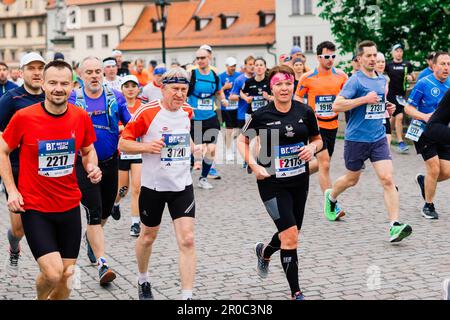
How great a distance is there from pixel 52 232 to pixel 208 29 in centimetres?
8057

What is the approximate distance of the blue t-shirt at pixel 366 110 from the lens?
9.28 meters

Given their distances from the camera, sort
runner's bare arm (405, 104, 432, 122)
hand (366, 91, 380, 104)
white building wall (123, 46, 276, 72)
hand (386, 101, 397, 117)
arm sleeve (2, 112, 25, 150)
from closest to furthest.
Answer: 1. arm sleeve (2, 112, 25, 150)
2. hand (366, 91, 380, 104)
3. hand (386, 101, 397, 117)
4. runner's bare arm (405, 104, 432, 122)
5. white building wall (123, 46, 276, 72)

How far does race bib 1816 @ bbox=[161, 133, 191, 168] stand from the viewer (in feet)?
21.5

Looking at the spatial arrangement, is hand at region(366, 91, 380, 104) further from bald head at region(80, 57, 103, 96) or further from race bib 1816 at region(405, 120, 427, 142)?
bald head at region(80, 57, 103, 96)

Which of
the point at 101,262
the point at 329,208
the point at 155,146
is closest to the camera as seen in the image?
Result: the point at 155,146

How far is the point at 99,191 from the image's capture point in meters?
7.71

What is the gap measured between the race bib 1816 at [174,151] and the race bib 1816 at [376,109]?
3359 mm

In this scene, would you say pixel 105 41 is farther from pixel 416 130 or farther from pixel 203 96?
pixel 416 130

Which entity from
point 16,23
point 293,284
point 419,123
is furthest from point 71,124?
point 16,23

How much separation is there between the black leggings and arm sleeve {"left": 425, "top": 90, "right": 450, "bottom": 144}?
53.9 inches

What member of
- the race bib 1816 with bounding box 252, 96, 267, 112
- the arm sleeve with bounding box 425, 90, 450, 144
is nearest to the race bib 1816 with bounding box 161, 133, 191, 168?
the arm sleeve with bounding box 425, 90, 450, 144

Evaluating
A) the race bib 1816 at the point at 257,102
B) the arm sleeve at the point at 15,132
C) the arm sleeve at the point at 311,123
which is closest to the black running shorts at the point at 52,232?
the arm sleeve at the point at 15,132

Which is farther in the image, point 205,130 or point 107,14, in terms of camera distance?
point 107,14

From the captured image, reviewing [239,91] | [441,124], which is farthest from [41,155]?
[239,91]
